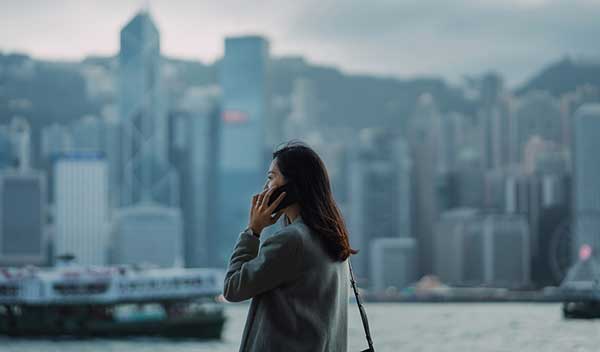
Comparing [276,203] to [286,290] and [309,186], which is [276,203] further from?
[286,290]

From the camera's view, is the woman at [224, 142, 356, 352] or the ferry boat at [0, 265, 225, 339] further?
the ferry boat at [0, 265, 225, 339]

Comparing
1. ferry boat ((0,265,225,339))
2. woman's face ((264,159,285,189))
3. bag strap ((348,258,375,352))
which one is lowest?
ferry boat ((0,265,225,339))

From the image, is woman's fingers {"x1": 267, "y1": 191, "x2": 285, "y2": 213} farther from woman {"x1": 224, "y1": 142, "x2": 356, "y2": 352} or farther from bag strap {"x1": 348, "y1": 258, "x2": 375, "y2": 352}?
bag strap {"x1": 348, "y1": 258, "x2": 375, "y2": 352}

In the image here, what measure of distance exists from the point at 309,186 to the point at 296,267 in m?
0.23

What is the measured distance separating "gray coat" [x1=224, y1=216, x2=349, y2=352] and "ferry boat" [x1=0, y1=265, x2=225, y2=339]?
142ft

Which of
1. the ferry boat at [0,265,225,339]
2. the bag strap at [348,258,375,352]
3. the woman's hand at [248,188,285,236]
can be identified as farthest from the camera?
the ferry boat at [0,265,225,339]

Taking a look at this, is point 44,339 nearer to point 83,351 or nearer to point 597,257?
point 83,351

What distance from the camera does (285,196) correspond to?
3193 mm

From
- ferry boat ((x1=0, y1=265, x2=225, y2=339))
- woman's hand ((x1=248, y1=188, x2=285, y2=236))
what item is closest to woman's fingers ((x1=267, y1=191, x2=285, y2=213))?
woman's hand ((x1=248, y1=188, x2=285, y2=236))

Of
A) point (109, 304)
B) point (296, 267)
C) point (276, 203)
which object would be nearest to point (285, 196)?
point (276, 203)

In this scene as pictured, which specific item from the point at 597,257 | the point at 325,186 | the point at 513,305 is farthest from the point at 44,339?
the point at 597,257

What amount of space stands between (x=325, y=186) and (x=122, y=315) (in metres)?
46.1

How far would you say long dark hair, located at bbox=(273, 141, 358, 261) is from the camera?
10.5 feet

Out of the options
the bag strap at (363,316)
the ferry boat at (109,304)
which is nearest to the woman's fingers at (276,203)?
the bag strap at (363,316)
